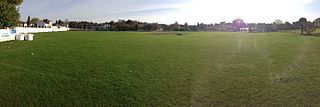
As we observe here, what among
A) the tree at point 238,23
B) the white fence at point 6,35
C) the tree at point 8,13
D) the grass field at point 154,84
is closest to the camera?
the grass field at point 154,84

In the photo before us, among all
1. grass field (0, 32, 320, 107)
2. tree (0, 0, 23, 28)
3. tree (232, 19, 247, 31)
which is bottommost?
grass field (0, 32, 320, 107)

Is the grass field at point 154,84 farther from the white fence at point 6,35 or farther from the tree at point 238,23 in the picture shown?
the tree at point 238,23

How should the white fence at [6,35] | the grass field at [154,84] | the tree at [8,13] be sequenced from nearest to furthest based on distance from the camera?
the grass field at [154,84] < the white fence at [6,35] < the tree at [8,13]

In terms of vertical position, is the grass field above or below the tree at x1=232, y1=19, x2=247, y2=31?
below

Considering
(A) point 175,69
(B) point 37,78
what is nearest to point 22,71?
(B) point 37,78

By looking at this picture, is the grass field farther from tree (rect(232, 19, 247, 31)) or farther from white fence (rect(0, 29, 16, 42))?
tree (rect(232, 19, 247, 31))

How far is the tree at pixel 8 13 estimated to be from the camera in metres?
30.9

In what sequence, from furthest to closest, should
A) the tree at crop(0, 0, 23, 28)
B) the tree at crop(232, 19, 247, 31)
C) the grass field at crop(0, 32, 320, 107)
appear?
the tree at crop(232, 19, 247, 31)
the tree at crop(0, 0, 23, 28)
the grass field at crop(0, 32, 320, 107)

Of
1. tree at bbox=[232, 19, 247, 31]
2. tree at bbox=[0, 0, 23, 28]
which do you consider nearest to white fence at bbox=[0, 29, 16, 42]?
tree at bbox=[0, 0, 23, 28]

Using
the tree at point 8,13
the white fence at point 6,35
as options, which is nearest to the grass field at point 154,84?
the white fence at point 6,35

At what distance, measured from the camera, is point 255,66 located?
13055 mm

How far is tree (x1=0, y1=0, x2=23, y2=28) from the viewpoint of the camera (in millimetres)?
30880

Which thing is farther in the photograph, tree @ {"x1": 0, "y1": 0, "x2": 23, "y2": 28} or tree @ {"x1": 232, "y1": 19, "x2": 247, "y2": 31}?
tree @ {"x1": 232, "y1": 19, "x2": 247, "y2": 31}

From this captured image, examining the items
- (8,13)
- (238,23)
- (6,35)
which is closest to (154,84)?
(6,35)
